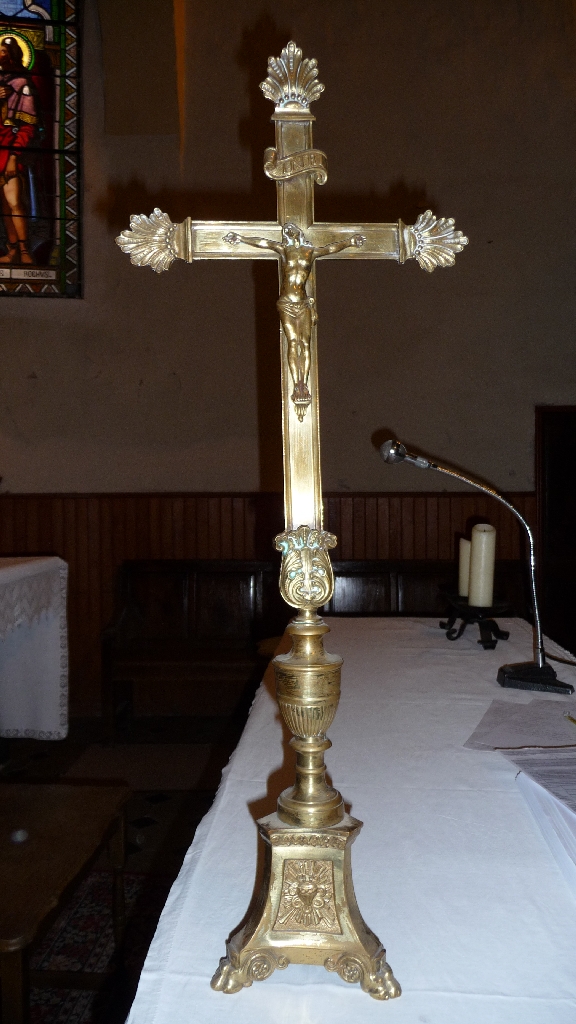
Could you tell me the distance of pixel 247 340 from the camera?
5.30 m

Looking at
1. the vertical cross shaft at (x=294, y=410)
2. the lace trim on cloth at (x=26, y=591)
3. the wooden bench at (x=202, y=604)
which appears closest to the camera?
the vertical cross shaft at (x=294, y=410)

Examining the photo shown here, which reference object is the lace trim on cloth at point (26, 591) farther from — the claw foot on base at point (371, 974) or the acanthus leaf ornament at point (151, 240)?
the claw foot on base at point (371, 974)

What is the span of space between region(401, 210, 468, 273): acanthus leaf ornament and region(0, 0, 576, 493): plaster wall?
4.18 meters

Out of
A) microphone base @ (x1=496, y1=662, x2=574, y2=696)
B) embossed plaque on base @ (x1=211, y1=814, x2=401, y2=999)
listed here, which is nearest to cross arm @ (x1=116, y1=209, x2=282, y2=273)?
embossed plaque on base @ (x1=211, y1=814, x2=401, y2=999)

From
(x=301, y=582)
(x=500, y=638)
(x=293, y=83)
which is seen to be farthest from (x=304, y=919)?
(x=500, y=638)

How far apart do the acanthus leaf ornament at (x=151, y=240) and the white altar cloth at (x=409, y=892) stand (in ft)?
2.48

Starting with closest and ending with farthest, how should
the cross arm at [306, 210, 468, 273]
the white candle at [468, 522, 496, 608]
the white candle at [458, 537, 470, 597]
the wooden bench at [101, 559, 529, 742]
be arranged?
the cross arm at [306, 210, 468, 273], the white candle at [468, 522, 496, 608], the white candle at [458, 537, 470, 597], the wooden bench at [101, 559, 529, 742]

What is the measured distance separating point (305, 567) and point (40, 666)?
133 inches

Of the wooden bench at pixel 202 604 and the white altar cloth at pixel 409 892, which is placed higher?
the white altar cloth at pixel 409 892

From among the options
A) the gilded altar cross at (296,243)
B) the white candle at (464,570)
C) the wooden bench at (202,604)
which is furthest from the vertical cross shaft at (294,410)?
the wooden bench at (202,604)

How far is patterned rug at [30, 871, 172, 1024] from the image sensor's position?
2.30 meters

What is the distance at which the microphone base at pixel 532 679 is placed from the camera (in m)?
1.92

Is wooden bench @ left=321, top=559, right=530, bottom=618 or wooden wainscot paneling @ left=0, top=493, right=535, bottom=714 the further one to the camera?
wooden wainscot paneling @ left=0, top=493, right=535, bottom=714

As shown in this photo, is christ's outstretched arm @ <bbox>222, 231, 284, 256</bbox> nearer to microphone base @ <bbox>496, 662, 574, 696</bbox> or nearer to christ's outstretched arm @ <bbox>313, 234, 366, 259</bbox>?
christ's outstretched arm @ <bbox>313, 234, 366, 259</bbox>
